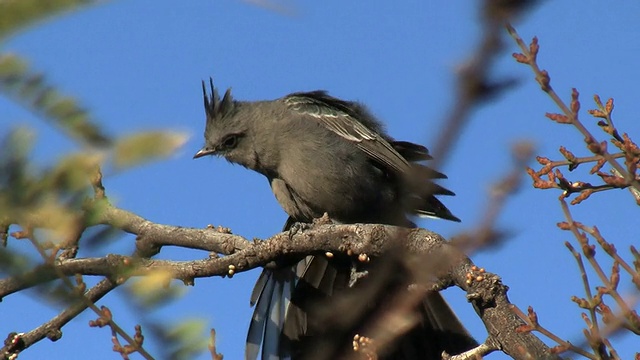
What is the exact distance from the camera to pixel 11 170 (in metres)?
1.28

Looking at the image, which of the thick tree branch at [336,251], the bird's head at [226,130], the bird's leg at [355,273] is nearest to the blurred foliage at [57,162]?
the thick tree branch at [336,251]

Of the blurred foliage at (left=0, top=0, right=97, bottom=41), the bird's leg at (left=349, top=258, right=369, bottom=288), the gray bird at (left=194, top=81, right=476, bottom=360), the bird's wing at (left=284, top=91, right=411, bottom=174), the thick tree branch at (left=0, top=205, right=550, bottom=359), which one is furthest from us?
the bird's wing at (left=284, top=91, right=411, bottom=174)

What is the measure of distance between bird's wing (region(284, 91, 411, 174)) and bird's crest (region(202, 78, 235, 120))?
67cm

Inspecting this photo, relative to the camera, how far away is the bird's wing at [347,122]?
7.84 meters

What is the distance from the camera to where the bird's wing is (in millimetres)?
7844

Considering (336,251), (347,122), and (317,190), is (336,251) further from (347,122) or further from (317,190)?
(347,122)

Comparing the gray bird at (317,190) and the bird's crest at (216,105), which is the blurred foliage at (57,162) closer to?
the gray bird at (317,190)

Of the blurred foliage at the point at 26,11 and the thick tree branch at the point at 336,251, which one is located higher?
the thick tree branch at the point at 336,251

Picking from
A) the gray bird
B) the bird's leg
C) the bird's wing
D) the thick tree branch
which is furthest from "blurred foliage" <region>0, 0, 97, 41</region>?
the bird's wing

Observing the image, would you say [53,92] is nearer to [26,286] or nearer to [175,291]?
[26,286]

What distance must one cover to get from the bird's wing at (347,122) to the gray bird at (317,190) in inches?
0.4

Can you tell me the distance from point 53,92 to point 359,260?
421cm

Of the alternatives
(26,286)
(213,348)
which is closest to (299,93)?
(213,348)

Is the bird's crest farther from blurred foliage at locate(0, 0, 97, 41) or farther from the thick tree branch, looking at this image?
blurred foliage at locate(0, 0, 97, 41)
